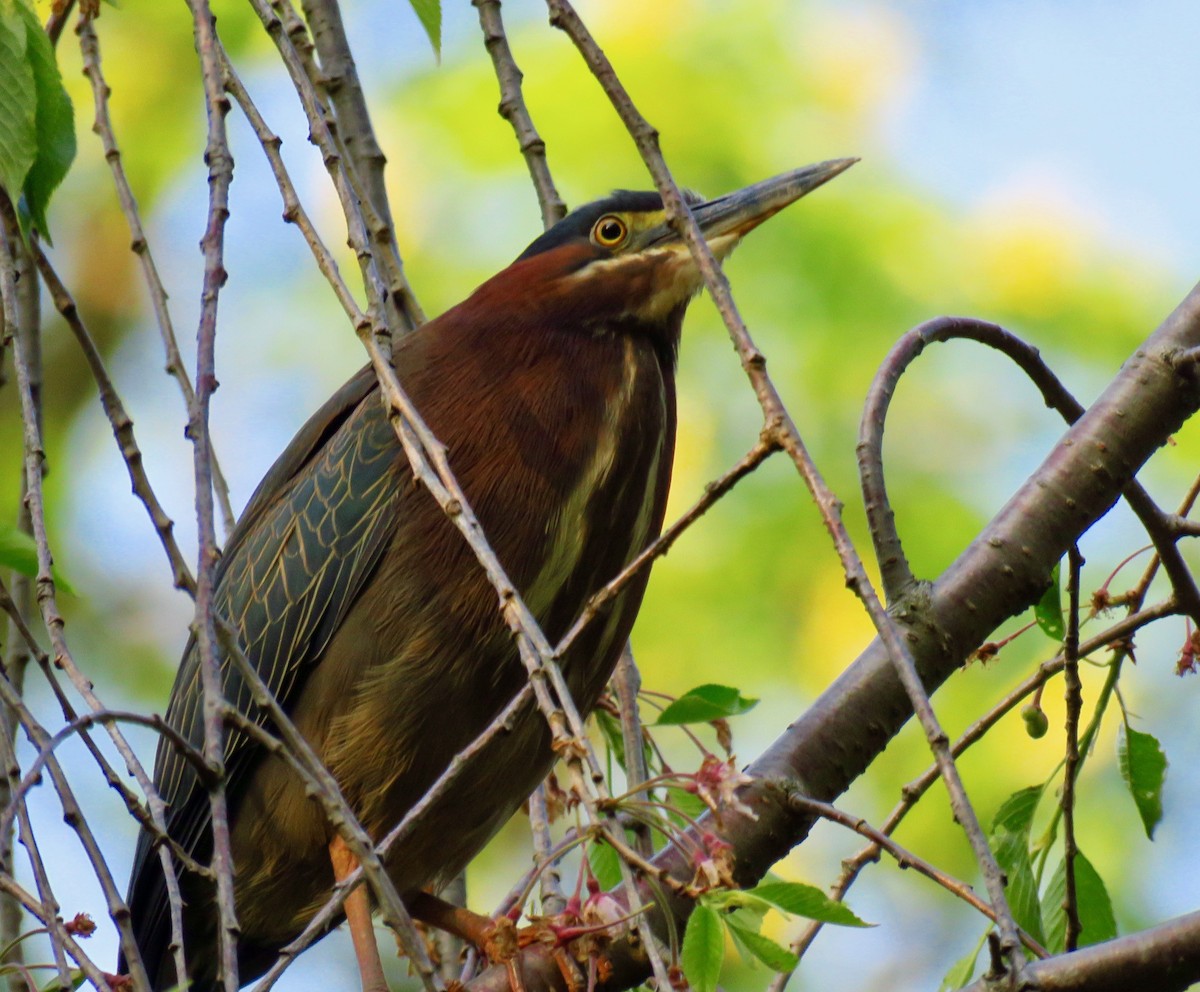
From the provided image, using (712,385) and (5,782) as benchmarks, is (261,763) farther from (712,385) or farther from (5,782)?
(712,385)

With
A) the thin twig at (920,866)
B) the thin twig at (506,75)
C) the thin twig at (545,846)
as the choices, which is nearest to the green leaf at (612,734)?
the thin twig at (545,846)

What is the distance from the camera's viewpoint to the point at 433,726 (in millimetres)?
3178

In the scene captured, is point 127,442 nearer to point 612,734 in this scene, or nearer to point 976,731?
point 612,734

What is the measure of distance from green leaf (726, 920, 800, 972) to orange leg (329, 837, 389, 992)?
60.9 inches

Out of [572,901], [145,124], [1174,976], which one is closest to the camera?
[1174,976]

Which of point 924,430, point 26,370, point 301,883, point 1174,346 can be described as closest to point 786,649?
point 924,430

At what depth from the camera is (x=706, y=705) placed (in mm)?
2482

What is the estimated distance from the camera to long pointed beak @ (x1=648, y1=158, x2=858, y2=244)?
329cm

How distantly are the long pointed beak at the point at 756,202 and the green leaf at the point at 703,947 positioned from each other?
1966 mm

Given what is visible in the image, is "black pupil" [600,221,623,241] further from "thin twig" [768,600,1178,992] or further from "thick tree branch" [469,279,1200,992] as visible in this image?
"thin twig" [768,600,1178,992]

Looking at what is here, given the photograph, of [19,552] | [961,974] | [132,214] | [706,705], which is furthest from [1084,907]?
[132,214]

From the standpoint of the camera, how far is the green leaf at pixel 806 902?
1.62 meters

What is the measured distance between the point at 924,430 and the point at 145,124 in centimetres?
414

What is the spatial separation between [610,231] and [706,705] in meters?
1.40
